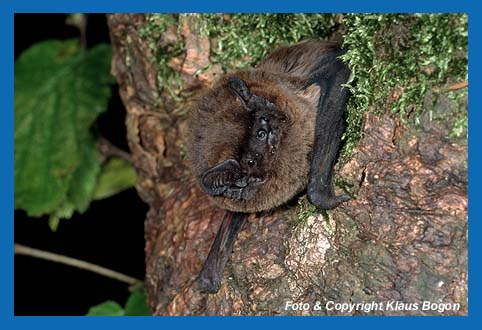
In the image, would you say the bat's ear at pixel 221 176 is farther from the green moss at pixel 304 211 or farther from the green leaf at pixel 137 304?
the green leaf at pixel 137 304

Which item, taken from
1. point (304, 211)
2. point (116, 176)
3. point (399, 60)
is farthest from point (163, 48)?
point (399, 60)

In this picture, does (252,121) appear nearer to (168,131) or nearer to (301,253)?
(301,253)

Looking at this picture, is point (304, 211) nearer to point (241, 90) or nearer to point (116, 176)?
point (241, 90)

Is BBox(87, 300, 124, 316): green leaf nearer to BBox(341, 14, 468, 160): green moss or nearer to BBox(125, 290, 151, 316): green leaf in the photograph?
BBox(125, 290, 151, 316): green leaf

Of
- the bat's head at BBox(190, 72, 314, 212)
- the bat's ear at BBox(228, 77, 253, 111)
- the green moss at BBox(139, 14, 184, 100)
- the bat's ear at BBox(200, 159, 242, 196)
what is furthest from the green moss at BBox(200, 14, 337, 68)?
the bat's ear at BBox(200, 159, 242, 196)

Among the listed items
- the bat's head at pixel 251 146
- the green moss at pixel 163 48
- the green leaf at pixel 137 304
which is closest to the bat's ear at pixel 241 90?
the bat's head at pixel 251 146
